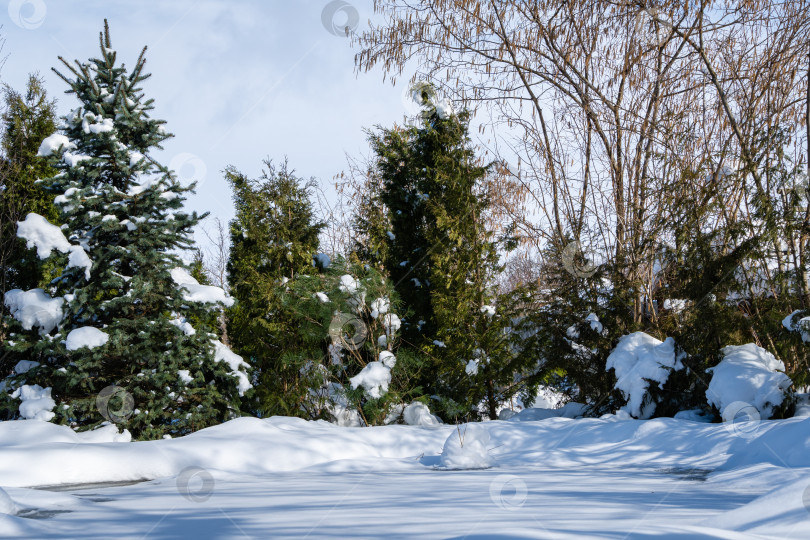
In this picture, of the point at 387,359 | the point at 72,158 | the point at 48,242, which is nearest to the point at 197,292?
the point at 48,242

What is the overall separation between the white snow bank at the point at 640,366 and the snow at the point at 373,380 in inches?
117

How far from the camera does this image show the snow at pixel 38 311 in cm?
752

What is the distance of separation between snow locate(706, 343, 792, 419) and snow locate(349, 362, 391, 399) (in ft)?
13.1

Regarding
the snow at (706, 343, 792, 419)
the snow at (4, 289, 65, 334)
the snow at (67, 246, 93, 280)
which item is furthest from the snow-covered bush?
the snow at (706, 343, 792, 419)

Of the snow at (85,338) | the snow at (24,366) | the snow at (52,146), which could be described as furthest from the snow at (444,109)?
the snow at (24,366)

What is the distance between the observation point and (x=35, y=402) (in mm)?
7152

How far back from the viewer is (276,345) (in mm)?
10125

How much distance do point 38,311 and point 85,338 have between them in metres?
1.07

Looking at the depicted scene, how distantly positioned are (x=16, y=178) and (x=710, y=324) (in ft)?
42.5

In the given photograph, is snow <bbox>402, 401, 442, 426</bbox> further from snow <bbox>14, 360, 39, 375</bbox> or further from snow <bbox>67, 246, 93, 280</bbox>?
snow <bbox>14, 360, 39, 375</bbox>

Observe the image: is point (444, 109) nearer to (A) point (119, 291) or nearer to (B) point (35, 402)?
(A) point (119, 291)

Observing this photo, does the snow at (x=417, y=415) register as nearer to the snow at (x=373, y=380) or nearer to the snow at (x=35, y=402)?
the snow at (x=373, y=380)

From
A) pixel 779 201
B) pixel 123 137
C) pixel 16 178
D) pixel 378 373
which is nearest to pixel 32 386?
pixel 123 137

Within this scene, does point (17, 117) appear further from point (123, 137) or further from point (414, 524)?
point (414, 524)
